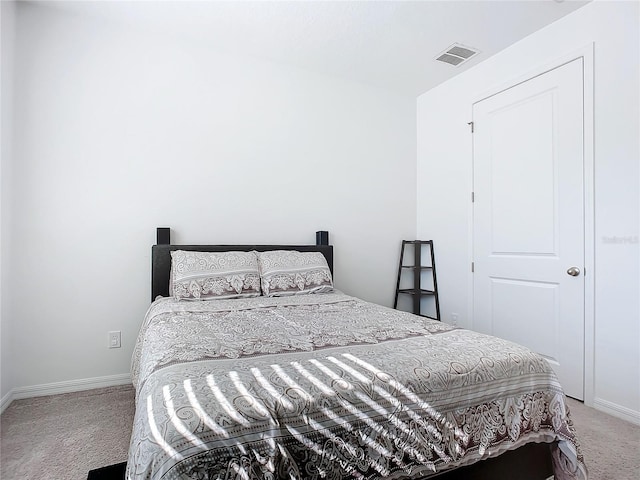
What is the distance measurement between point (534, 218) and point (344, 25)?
1.97 meters

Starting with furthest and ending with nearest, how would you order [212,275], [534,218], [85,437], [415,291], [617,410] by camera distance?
1. [415,291]
2. [534,218]
3. [212,275]
4. [617,410]
5. [85,437]

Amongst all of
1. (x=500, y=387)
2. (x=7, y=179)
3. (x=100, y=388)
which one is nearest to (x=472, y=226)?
(x=500, y=387)

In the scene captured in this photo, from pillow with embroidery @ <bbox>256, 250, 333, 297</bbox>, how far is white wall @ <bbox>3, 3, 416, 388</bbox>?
390 mm

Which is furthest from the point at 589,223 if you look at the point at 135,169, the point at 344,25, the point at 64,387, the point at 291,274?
the point at 64,387

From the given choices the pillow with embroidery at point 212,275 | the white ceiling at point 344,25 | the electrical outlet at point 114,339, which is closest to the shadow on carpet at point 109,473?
the pillow with embroidery at point 212,275

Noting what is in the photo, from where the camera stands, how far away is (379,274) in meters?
3.70

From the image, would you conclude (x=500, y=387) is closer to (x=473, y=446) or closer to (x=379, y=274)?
(x=473, y=446)

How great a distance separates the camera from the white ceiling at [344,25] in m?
2.46

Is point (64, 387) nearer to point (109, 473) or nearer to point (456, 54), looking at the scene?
point (109, 473)

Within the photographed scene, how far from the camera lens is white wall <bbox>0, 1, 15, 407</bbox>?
89.2 inches

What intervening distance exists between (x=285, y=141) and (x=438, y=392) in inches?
101

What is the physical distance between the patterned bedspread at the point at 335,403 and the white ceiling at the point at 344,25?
208 cm

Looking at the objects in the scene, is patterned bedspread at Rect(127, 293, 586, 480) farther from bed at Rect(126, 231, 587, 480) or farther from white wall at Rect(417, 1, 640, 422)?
white wall at Rect(417, 1, 640, 422)

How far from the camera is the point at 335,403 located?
1025 millimetres
